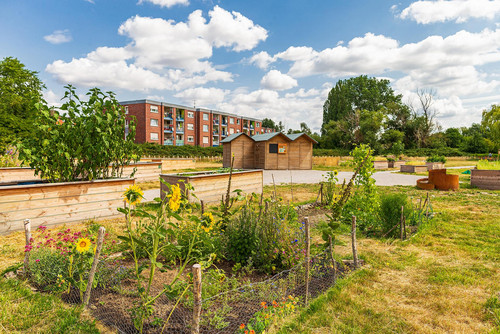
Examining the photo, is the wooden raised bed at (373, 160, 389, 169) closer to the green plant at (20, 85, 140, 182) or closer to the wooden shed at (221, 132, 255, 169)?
the wooden shed at (221, 132, 255, 169)

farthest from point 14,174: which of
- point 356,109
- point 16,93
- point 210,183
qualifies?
point 356,109

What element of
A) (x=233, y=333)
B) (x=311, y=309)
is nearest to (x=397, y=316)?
(x=311, y=309)

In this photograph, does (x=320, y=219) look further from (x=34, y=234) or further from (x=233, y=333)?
(x=34, y=234)

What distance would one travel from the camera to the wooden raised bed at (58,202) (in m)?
5.21

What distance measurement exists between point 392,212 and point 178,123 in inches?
1985

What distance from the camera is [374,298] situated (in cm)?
322

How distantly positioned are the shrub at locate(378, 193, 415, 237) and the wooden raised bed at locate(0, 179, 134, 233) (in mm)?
5988

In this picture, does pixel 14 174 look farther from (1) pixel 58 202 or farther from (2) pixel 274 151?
A: (2) pixel 274 151

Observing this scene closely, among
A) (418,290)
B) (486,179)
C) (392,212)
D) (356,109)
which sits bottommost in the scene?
(418,290)

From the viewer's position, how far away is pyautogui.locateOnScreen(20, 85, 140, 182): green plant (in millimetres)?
5738

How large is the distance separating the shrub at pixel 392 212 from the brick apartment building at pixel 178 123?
129 feet

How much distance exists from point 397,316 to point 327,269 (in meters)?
1.09

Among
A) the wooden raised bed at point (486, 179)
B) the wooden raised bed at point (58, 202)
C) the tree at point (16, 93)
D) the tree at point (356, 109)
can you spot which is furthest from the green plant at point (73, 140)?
the tree at point (356, 109)

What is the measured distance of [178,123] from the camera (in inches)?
2058
